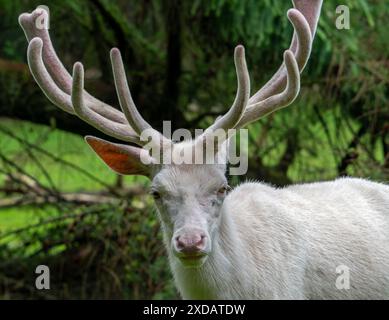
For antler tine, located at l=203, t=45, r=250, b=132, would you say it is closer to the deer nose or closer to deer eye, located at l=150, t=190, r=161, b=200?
deer eye, located at l=150, t=190, r=161, b=200

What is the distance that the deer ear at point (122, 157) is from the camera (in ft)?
17.4

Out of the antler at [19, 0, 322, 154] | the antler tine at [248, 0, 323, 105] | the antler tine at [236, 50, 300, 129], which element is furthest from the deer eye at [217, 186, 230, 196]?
the antler tine at [248, 0, 323, 105]

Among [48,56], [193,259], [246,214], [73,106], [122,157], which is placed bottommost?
[193,259]

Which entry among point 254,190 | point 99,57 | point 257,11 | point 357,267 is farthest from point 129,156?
point 99,57

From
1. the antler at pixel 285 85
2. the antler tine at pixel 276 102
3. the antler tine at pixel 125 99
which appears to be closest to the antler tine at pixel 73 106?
the antler tine at pixel 125 99

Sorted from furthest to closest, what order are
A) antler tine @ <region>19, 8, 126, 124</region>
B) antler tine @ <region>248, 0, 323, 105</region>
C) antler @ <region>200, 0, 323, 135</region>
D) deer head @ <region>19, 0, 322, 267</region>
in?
antler tine @ <region>19, 8, 126, 124</region> < antler tine @ <region>248, 0, 323, 105</region> < antler @ <region>200, 0, 323, 135</region> < deer head @ <region>19, 0, 322, 267</region>

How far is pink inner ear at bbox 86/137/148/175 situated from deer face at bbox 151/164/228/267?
284 mm

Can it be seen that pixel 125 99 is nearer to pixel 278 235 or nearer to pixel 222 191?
pixel 222 191

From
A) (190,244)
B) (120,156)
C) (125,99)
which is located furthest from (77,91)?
(190,244)

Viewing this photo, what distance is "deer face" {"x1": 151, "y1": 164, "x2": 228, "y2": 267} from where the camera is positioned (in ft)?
15.5

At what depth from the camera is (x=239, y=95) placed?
16.4 feet

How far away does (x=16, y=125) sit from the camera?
9.52 m

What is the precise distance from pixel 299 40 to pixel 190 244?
4.65ft
